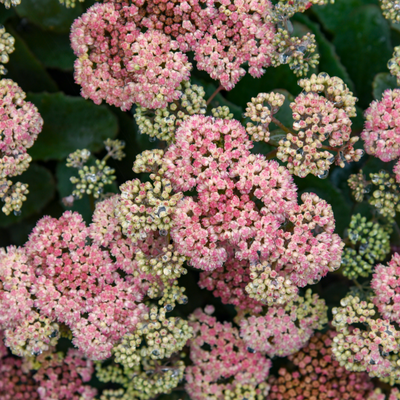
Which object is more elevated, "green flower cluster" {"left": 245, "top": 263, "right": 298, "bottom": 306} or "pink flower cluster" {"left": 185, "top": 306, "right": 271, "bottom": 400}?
"green flower cluster" {"left": 245, "top": 263, "right": 298, "bottom": 306}

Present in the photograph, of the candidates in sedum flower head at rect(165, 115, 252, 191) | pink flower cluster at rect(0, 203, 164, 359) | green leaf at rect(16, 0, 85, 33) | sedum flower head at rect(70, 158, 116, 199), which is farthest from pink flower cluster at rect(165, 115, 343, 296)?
green leaf at rect(16, 0, 85, 33)

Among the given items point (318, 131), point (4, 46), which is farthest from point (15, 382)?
point (318, 131)

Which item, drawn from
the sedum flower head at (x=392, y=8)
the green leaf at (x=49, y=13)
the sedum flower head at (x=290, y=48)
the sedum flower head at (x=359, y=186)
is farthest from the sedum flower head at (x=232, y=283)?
the green leaf at (x=49, y=13)

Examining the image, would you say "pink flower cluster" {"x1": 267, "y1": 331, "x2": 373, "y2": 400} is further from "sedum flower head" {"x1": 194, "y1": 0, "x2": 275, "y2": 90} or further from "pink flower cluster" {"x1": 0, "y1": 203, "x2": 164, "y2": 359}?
"sedum flower head" {"x1": 194, "y1": 0, "x2": 275, "y2": 90}

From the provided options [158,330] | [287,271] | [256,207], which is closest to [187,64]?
[256,207]

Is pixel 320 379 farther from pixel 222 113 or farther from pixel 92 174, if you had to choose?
pixel 92 174

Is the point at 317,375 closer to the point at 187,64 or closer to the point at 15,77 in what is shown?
the point at 187,64
